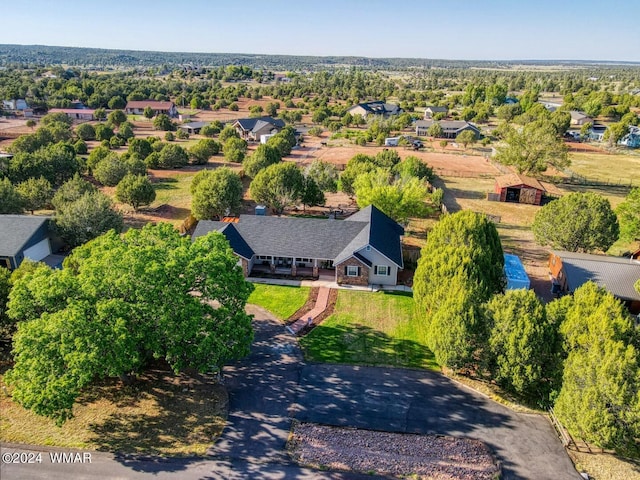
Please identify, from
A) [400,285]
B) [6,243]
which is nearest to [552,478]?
[400,285]

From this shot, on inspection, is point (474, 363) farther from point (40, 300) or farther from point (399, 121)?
point (399, 121)

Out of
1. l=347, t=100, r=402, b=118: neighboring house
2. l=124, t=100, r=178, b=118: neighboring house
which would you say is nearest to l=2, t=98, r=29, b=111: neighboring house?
l=124, t=100, r=178, b=118: neighboring house

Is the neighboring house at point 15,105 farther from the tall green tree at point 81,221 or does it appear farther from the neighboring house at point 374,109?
the tall green tree at point 81,221

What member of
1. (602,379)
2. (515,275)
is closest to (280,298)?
(515,275)

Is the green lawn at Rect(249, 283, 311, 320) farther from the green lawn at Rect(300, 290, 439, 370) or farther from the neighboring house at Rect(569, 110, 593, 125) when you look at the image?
the neighboring house at Rect(569, 110, 593, 125)

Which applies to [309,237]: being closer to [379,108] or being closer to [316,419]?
[316,419]

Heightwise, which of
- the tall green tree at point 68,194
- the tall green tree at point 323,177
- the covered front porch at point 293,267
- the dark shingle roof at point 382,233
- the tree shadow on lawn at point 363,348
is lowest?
the tree shadow on lawn at point 363,348

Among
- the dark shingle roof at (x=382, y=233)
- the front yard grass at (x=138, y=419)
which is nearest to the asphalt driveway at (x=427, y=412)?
the front yard grass at (x=138, y=419)
